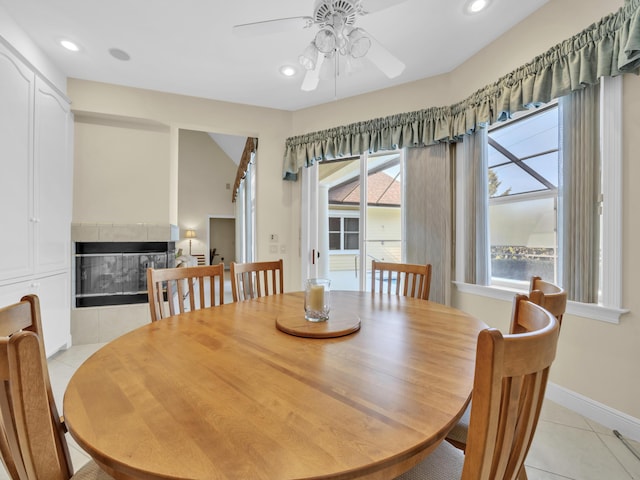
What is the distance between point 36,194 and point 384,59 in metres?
2.76

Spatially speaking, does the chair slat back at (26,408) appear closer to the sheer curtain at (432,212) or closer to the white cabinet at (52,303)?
the white cabinet at (52,303)

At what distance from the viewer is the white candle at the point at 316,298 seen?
1.29m

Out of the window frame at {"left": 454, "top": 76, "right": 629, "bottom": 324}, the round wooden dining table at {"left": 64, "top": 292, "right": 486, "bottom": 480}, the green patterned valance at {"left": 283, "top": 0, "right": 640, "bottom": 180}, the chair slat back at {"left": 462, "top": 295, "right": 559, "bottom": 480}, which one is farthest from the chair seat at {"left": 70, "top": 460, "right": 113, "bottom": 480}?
the green patterned valance at {"left": 283, "top": 0, "right": 640, "bottom": 180}

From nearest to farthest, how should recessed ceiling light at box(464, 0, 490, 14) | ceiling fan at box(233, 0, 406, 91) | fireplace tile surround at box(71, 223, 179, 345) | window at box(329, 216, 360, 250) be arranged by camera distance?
ceiling fan at box(233, 0, 406, 91) < recessed ceiling light at box(464, 0, 490, 14) < fireplace tile surround at box(71, 223, 179, 345) < window at box(329, 216, 360, 250)

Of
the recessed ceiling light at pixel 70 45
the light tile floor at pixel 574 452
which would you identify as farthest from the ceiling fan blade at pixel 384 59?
the recessed ceiling light at pixel 70 45

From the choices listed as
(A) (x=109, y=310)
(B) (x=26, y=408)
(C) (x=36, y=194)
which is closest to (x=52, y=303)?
(A) (x=109, y=310)

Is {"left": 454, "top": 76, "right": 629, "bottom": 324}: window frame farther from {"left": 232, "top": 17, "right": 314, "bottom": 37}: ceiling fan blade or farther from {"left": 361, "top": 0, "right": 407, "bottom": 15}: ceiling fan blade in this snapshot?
{"left": 232, "top": 17, "right": 314, "bottom": 37}: ceiling fan blade

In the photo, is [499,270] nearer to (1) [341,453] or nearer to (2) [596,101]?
(2) [596,101]

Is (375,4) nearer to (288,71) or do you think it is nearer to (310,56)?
(310,56)

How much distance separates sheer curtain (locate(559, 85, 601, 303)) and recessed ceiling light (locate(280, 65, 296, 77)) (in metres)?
2.10

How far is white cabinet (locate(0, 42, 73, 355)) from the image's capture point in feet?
6.64

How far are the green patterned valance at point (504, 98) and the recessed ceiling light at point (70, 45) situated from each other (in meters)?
1.99

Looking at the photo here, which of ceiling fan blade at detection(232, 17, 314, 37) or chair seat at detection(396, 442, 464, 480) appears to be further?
ceiling fan blade at detection(232, 17, 314, 37)

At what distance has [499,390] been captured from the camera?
0.45 metres
